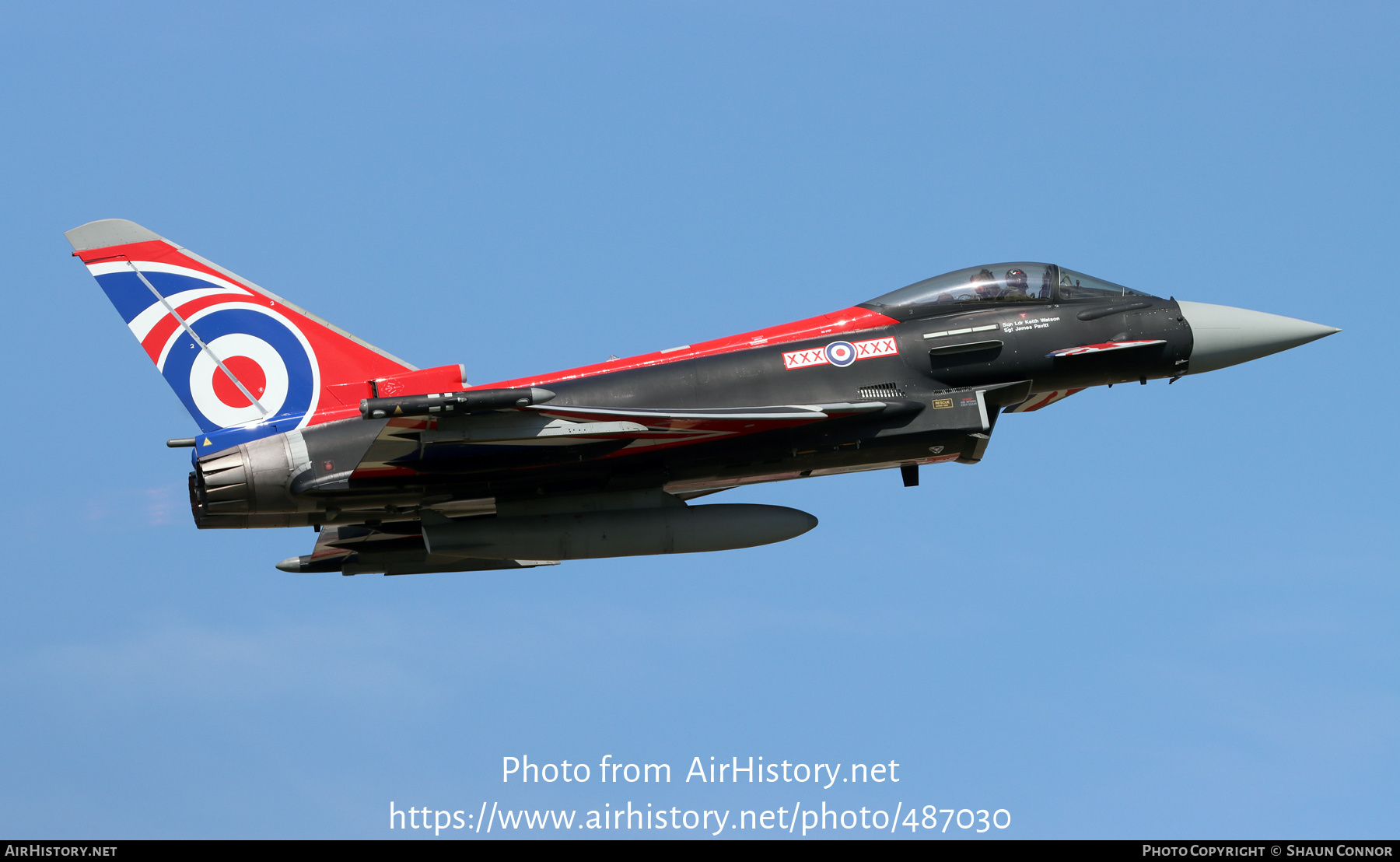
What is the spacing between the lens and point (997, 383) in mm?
21266

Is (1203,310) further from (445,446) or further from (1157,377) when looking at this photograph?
(445,446)

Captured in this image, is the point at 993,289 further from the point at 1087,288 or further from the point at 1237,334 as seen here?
the point at 1237,334

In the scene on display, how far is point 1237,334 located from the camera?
21781mm

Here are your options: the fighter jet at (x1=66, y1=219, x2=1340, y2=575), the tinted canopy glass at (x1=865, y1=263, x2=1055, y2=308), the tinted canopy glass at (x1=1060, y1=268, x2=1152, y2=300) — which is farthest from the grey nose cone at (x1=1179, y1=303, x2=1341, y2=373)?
the tinted canopy glass at (x1=865, y1=263, x2=1055, y2=308)

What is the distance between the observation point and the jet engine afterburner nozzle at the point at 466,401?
17688mm

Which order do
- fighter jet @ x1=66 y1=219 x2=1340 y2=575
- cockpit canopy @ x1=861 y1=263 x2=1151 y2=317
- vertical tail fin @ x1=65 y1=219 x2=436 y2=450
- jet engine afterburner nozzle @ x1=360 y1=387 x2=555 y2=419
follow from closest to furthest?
jet engine afterburner nozzle @ x1=360 y1=387 x2=555 y2=419
fighter jet @ x1=66 y1=219 x2=1340 y2=575
vertical tail fin @ x1=65 y1=219 x2=436 y2=450
cockpit canopy @ x1=861 y1=263 x2=1151 y2=317

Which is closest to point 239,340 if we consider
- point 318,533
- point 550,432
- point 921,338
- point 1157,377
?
point 318,533

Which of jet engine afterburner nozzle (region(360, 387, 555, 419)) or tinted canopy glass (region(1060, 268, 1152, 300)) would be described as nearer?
jet engine afterburner nozzle (region(360, 387, 555, 419))

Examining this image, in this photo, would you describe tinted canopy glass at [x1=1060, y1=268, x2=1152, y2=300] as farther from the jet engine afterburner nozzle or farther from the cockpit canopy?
the jet engine afterburner nozzle

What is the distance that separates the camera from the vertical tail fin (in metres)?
21.1

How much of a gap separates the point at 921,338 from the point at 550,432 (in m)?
5.48

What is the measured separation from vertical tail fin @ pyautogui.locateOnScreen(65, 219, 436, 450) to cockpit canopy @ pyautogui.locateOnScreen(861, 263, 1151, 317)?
715 cm

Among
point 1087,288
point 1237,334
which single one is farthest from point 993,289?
point 1237,334
